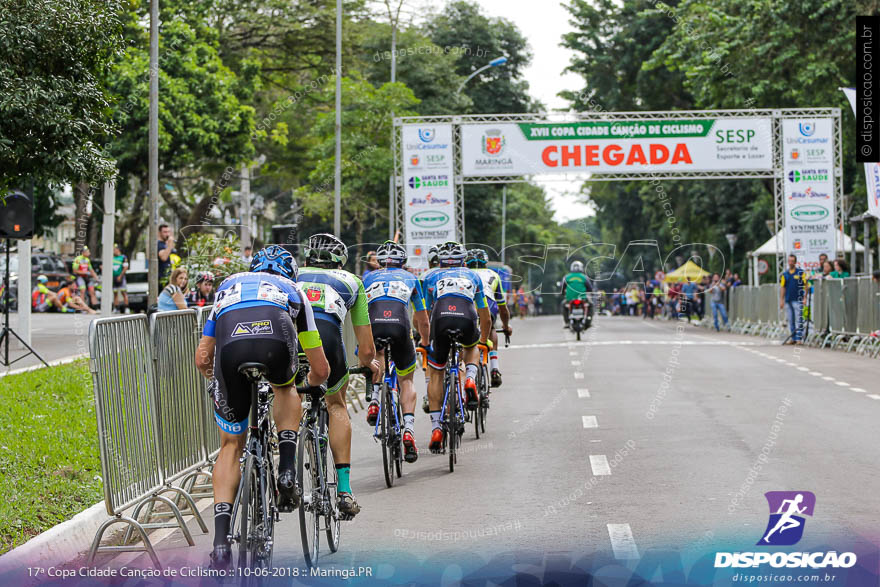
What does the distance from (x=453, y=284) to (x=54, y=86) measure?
428 centimetres

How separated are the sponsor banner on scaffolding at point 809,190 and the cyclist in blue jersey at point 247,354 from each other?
85.3ft

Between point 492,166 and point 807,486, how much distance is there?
23617mm

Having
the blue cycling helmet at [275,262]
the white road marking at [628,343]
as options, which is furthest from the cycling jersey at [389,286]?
the white road marking at [628,343]

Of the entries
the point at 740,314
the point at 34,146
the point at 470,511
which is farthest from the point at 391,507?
the point at 740,314

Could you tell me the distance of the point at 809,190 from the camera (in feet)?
102

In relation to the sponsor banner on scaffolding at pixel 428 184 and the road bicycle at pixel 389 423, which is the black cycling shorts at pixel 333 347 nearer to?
the road bicycle at pixel 389 423

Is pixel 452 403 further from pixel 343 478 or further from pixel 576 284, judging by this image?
pixel 576 284

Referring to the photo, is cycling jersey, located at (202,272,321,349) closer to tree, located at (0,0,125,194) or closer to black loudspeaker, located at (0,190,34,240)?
tree, located at (0,0,125,194)

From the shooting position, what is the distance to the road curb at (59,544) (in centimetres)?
684

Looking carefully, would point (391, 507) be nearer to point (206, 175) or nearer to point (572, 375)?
point (572, 375)

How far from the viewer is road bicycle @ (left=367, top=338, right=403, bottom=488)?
9688mm

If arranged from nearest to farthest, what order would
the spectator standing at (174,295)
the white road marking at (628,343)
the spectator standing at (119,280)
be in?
1. the spectator standing at (174,295)
2. the white road marking at (628,343)
3. the spectator standing at (119,280)

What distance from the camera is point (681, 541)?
A: 7219 mm

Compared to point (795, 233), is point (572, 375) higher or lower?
lower
